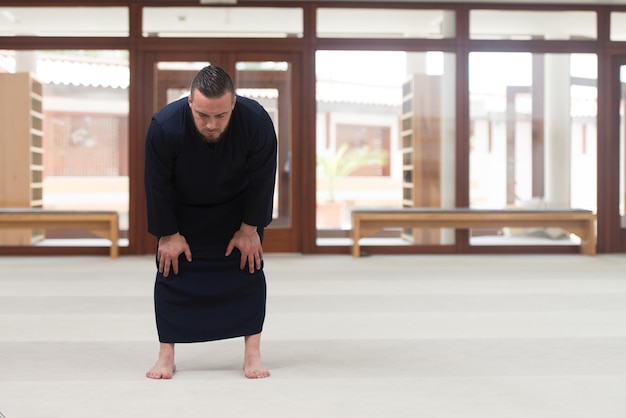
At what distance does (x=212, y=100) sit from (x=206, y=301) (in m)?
0.83

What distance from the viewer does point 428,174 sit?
795cm

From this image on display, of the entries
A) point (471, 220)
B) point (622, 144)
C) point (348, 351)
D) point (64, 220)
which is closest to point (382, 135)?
point (471, 220)

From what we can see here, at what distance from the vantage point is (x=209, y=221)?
123 inches

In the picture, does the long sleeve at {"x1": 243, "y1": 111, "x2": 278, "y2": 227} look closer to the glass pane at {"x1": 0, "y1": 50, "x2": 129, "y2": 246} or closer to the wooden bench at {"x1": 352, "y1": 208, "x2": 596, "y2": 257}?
the wooden bench at {"x1": 352, "y1": 208, "x2": 596, "y2": 257}

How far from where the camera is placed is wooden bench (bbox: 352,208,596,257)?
7574 millimetres

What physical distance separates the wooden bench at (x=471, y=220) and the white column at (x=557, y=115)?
337mm

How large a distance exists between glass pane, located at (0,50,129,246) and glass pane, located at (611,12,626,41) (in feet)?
16.1

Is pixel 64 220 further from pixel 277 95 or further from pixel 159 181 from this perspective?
pixel 159 181

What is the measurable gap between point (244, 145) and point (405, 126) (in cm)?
506

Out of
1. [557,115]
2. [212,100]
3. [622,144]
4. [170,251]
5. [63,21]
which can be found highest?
[63,21]

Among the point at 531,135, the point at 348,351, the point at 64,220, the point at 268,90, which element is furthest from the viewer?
the point at 531,135

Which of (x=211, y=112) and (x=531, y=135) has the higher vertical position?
(x=531, y=135)

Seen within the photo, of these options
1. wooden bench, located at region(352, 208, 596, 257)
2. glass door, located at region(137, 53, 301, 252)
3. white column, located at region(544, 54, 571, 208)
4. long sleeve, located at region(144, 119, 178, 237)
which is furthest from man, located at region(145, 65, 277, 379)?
white column, located at region(544, 54, 571, 208)

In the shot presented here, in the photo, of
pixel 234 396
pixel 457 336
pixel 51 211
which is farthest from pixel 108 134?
pixel 234 396
